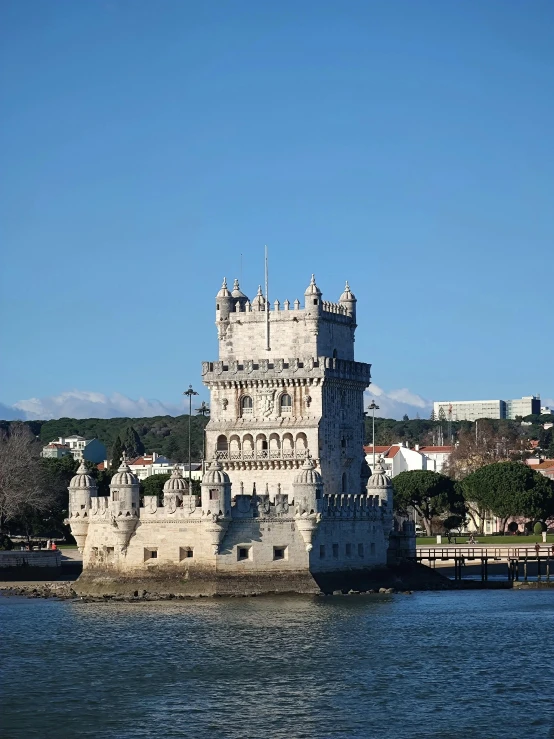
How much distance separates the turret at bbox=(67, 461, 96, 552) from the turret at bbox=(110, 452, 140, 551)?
3271 millimetres

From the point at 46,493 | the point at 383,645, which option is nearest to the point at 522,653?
the point at 383,645

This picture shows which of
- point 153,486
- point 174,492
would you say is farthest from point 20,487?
point 174,492

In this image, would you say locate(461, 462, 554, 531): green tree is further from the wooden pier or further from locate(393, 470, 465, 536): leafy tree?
the wooden pier

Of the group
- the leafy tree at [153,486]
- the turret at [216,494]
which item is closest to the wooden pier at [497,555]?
the leafy tree at [153,486]

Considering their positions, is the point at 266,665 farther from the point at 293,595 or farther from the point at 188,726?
the point at 293,595

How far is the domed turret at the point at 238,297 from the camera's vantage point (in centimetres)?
10144

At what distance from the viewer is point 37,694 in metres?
61.0

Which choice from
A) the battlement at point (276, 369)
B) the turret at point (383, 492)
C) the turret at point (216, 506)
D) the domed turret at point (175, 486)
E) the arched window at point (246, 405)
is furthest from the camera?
the arched window at point (246, 405)

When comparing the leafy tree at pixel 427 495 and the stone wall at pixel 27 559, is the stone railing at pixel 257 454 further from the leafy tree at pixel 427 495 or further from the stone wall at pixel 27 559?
the leafy tree at pixel 427 495

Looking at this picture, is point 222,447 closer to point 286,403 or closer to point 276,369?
point 286,403

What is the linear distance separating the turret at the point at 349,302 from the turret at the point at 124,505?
68.0 ft

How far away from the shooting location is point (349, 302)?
104m

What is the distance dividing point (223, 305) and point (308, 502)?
17.4 metres

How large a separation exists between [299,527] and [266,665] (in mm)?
22263
